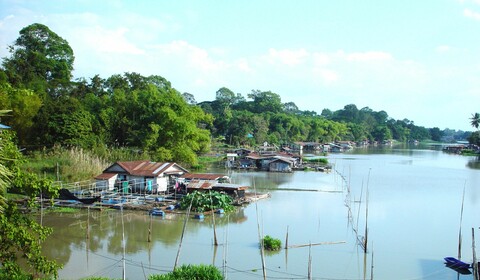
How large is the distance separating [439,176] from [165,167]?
23.9m

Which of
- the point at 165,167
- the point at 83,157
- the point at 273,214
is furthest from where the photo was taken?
the point at 83,157

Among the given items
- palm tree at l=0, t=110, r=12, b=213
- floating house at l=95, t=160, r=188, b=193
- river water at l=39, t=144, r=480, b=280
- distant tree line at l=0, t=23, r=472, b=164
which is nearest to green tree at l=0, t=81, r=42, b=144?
distant tree line at l=0, t=23, r=472, b=164

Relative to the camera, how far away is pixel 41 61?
3956 centimetres

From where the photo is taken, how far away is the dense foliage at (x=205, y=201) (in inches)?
781

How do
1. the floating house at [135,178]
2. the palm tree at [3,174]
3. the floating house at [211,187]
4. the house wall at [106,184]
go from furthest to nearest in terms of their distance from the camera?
the floating house at [135,178]
the house wall at [106,184]
the floating house at [211,187]
the palm tree at [3,174]

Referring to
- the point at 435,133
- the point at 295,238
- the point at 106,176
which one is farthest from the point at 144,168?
the point at 435,133

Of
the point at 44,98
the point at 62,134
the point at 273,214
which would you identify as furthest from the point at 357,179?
the point at 44,98

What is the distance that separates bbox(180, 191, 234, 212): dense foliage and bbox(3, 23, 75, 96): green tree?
19.4 m

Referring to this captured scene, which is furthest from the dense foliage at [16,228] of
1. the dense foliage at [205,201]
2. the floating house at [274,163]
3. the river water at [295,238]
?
the floating house at [274,163]

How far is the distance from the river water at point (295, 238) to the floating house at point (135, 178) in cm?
319

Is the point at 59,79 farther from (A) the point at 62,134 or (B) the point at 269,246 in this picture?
(B) the point at 269,246

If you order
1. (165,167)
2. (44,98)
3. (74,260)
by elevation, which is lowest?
(74,260)

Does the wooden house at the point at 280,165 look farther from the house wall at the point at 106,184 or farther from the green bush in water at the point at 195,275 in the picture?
the green bush in water at the point at 195,275

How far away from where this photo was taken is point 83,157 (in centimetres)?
2575
